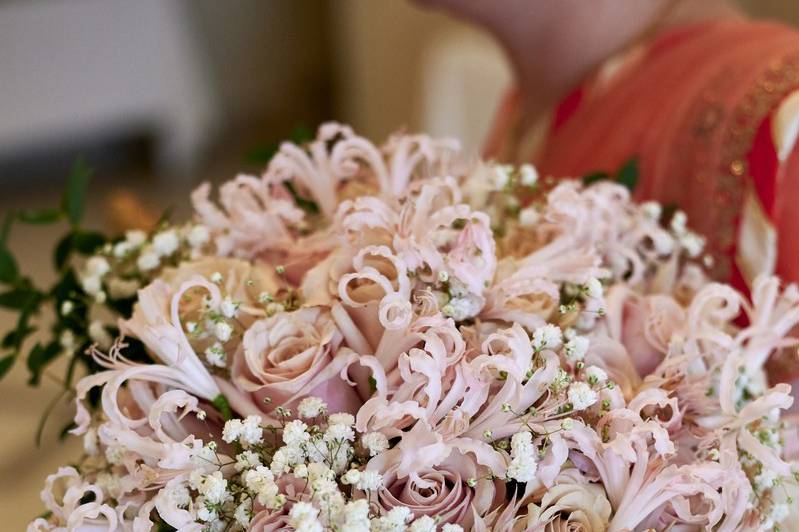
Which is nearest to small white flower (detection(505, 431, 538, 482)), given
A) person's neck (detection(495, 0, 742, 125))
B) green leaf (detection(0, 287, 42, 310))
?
green leaf (detection(0, 287, 42, 310))

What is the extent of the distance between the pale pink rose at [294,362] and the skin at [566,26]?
2.19 feet

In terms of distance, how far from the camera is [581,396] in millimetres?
437

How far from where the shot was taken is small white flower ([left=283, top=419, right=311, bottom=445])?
42cm

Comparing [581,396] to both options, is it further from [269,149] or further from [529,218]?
[269,149]

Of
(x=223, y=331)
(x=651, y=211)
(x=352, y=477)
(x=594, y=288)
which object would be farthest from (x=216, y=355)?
(x=651, y=211)

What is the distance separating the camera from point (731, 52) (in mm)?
834

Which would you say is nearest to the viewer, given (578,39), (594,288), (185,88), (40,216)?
(594,288)

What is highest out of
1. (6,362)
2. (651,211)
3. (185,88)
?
(651,211)

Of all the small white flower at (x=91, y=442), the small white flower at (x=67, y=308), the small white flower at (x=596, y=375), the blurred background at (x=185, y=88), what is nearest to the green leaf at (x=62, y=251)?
the small white flower at (x=67, y=308)

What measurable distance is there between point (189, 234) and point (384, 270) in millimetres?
173

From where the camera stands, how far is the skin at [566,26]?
1.00m

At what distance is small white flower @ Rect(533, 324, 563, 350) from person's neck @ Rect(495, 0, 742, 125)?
2.14 feet

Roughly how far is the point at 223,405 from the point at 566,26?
0.74m

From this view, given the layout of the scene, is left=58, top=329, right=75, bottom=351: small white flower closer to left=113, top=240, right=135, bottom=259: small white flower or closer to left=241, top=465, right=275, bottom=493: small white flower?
left=113, top=240, right=135, bottom=259: small white flower
